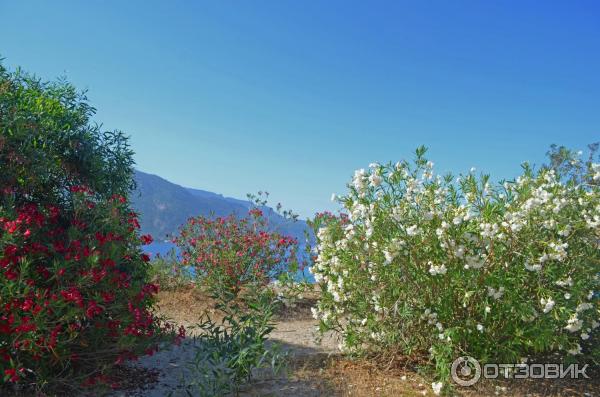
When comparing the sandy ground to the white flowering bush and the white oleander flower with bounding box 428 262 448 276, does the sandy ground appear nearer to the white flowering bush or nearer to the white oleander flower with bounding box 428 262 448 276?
the white flowering bush

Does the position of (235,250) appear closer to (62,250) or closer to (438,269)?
(62,250)

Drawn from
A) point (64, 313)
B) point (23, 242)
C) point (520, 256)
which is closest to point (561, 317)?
point (520, 256)

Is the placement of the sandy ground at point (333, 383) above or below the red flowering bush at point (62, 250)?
below

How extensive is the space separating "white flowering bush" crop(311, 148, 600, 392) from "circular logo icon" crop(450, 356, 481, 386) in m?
0.10

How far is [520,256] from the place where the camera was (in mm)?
5203

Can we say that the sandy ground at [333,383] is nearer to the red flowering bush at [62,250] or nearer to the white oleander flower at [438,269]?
the red flowering bush at [62,250]

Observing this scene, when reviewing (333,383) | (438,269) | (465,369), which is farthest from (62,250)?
(465,369)

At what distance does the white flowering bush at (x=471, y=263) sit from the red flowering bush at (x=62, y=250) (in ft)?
8.07

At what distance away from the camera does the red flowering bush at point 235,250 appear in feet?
35.3

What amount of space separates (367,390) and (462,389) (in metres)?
1.09

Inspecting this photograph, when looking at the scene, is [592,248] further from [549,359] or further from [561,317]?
[549,359]

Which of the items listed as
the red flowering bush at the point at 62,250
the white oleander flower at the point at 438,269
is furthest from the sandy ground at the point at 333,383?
the white oleander flower at the point at 438,269

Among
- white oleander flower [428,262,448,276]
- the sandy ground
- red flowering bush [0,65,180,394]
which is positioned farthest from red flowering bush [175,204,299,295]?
white oleander flower [428,262,448,276]

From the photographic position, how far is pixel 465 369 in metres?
5.54
